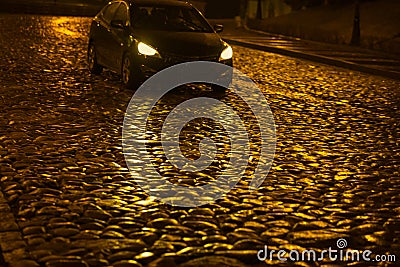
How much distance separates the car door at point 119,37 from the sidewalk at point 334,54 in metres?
6.86

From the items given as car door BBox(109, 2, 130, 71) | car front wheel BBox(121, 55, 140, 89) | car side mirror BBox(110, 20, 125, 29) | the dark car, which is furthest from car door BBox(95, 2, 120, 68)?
car front wheel BBox(121, 55, 140, 89)

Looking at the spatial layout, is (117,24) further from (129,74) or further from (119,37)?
(129,74)

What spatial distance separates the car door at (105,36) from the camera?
48.9 ft

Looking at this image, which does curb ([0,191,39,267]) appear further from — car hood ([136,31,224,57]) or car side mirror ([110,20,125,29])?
car side mirror ([110,20,125,29])

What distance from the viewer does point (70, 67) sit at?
16.8m

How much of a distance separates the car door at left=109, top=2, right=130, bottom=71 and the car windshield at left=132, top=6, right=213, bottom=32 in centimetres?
19

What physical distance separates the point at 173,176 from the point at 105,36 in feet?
25.6

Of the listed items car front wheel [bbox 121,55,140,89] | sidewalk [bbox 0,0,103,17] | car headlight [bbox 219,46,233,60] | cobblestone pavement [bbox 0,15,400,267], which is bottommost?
cobblestone pavement [bbox 0,15,400,267]

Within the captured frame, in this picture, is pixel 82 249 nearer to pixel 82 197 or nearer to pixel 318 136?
pixel 82 197

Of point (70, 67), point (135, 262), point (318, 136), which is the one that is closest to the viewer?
point (135, 262)

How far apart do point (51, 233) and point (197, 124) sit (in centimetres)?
513


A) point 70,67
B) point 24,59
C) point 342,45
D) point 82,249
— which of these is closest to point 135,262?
point 82,249

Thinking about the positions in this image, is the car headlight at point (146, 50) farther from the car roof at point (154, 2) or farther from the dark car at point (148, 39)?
the car roof at point (154, 2)

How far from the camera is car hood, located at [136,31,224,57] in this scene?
13539 millimetres
